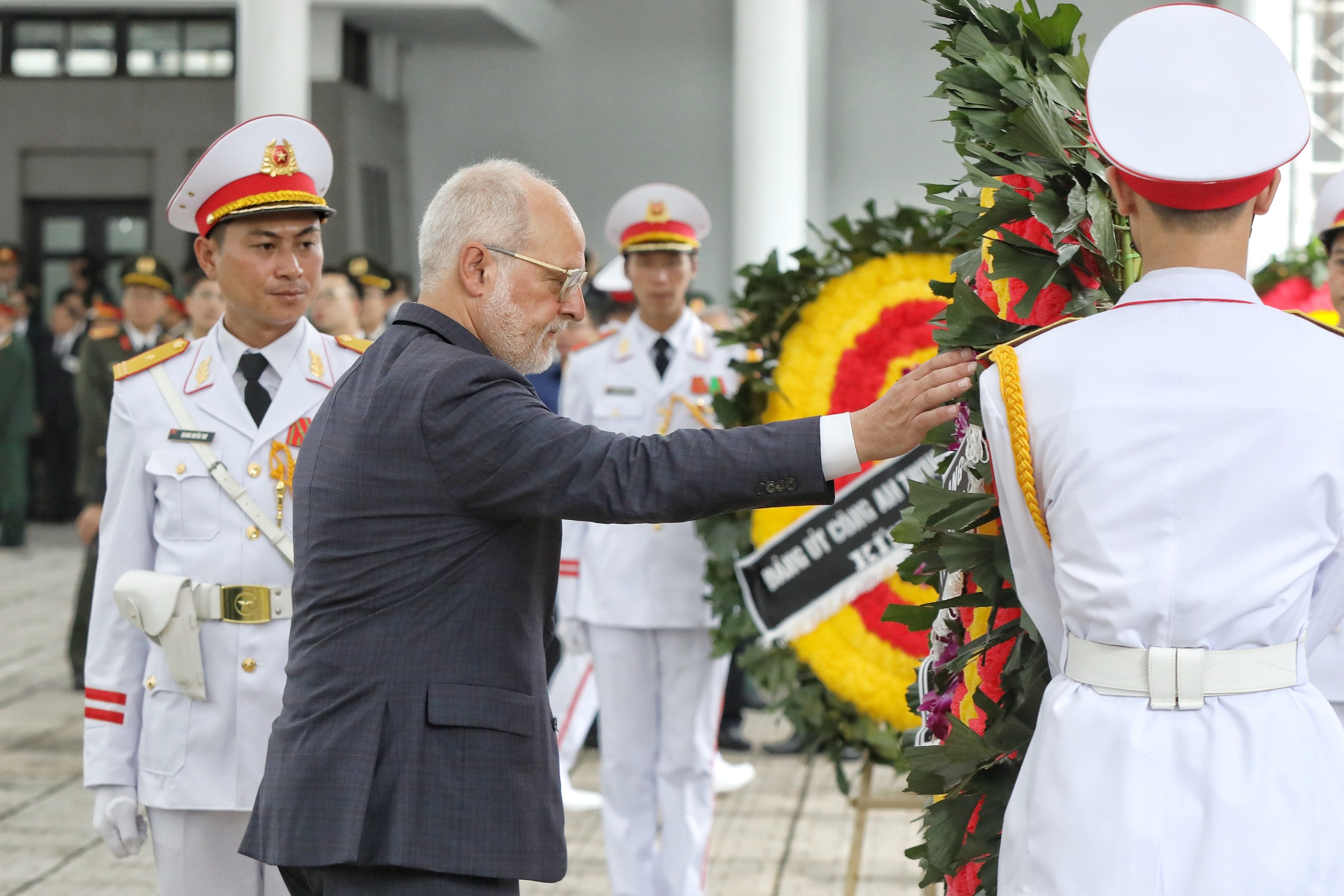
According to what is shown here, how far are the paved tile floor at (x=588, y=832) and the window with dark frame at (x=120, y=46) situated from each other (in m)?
9.91

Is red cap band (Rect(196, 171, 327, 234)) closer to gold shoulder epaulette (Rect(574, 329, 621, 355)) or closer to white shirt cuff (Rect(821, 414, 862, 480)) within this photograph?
white shirt cuff (Rect(821, 414, 862, 480))

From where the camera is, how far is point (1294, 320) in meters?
1.77

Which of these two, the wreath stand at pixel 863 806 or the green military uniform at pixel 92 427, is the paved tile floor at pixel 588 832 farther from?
the green military uniform at pixel 92 427

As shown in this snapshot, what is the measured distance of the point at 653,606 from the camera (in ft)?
14.2

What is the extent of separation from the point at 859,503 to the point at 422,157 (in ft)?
44.5

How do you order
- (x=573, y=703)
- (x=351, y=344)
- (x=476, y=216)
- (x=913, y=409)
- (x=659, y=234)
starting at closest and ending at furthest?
(x=913, y=409) < (x=476, y=216) < (x=351, y=344) < (x=659, y=234) < (x=573, y=703)

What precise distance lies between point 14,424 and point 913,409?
10.6 m

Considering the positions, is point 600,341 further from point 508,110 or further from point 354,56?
point 508,110

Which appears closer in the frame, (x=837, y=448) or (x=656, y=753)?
(x=837, y=448)

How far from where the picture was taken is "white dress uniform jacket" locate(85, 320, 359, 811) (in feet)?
8.92

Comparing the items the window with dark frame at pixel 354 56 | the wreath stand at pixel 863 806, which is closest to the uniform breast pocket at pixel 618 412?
the wreath stand at pixel 863 806

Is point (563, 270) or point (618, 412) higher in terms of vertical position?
point (563, 270)

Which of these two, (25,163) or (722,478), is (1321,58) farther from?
(25,163)

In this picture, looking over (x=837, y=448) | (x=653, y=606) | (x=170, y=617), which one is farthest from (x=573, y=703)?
(x=837, y=448)
